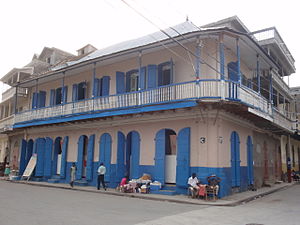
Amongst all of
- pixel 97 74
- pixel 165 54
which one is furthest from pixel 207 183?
pixel 97 74

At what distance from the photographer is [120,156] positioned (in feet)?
55.0

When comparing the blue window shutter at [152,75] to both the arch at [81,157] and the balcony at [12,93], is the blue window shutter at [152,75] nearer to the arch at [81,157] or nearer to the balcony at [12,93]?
the arch at [81,157]

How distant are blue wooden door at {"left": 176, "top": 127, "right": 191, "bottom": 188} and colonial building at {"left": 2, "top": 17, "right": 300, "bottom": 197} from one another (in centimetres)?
5

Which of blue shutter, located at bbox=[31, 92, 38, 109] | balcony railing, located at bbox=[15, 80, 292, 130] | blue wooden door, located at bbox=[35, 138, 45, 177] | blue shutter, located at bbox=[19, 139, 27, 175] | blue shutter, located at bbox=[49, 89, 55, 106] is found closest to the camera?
balcony railing, located at bbox=[15, 80, 292, 130]

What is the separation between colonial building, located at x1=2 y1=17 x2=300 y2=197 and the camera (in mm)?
13656

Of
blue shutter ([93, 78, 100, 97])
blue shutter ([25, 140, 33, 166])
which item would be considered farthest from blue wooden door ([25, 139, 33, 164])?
blue shutter ([93, 78, 100, 97])

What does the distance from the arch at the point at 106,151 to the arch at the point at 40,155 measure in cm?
656

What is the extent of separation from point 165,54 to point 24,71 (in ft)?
57.4

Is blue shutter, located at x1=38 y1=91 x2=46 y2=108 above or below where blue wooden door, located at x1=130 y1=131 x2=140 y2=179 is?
above

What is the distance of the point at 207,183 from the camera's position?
1317 centimetres

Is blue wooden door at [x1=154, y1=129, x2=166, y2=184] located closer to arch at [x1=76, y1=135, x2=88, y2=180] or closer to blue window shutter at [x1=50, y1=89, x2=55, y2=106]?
arch at [x1=76, y1=135, x2=88, y2=180]

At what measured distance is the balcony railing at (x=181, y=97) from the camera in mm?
12961

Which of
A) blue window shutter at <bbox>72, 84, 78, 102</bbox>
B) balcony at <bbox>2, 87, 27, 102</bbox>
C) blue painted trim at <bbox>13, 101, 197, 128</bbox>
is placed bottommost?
blue painted trim at <bbox>13, 101, 197, 128</bbox>

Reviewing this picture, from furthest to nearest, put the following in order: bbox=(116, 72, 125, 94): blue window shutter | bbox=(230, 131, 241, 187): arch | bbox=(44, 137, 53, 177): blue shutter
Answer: bbox=(44, 137, 53, 177): blue shutter < bbox=(116, 72, 125, 94): blue window shutter < bbox=(230, 131, 241, 187): arch
